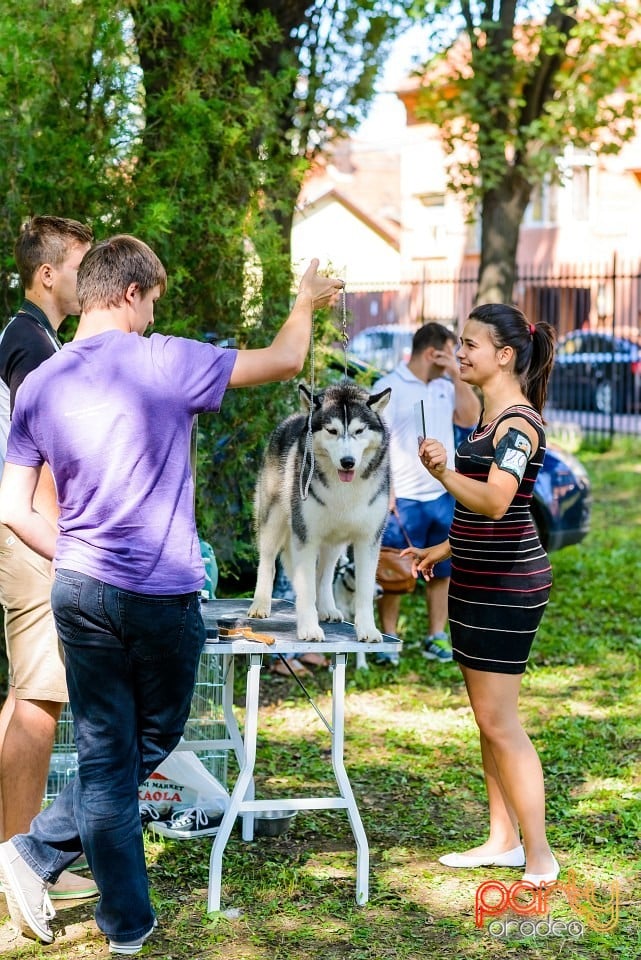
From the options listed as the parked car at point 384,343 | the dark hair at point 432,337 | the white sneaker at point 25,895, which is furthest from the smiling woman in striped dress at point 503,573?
the parked car at point 384,343

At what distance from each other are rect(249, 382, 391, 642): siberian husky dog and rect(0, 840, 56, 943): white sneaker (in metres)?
1.29

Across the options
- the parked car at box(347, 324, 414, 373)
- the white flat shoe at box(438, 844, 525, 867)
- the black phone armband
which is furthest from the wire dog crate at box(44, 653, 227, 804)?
the parked car at box(347, 324, 414, 373)

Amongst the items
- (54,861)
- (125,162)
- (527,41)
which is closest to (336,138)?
(527,41)

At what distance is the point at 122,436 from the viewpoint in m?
3.08

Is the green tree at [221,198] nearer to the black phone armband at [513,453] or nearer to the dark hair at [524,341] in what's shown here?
the dark hair at [524,341]

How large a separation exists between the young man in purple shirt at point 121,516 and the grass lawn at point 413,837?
593 mm

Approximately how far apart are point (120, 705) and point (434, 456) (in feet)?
4.33

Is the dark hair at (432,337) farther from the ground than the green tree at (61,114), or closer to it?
closer to it

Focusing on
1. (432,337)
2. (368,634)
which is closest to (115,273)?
(368,634)

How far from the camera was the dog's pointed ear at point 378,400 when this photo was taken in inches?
172

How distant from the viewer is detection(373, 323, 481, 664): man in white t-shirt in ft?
23.3

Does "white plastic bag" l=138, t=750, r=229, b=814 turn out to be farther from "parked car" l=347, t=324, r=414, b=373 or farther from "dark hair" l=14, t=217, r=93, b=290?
"parked car" l=347, t=324, r=414, b=373

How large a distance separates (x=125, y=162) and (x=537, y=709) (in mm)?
3866

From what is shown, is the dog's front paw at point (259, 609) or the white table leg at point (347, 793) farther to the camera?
the dog's front paw at point (259, 609)
